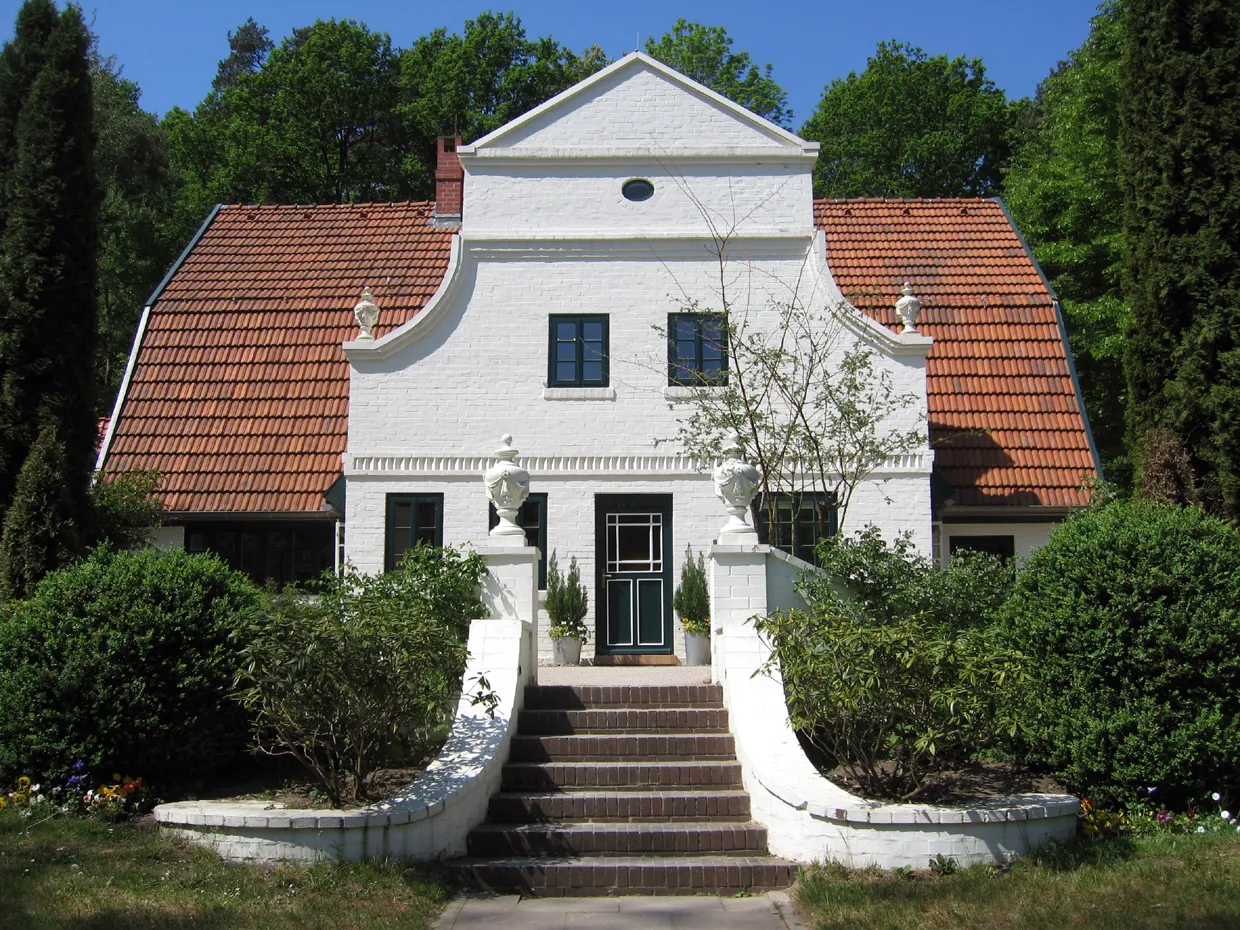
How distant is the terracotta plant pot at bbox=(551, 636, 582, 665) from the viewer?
49.1 ft

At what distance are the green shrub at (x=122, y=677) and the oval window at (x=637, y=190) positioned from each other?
8.57m

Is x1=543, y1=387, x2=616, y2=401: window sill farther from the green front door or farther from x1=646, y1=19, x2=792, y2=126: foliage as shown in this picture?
x1=646, y1=19, x2=792, y2=126: foliage

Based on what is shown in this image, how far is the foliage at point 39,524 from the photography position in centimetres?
1253

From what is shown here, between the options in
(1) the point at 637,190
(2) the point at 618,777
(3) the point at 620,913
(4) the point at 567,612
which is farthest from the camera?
(1) the point at 637,190

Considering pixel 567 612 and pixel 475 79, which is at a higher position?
pixel 475 79

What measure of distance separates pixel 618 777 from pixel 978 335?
38.5 ft

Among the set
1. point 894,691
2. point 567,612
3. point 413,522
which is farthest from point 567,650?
point 894,691

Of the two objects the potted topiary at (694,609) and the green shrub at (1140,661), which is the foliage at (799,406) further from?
the green shrub at (1140,661)

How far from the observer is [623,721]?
10.8 meters

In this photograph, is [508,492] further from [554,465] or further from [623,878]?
[623,878]

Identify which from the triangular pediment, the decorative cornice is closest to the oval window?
the triangular pediment

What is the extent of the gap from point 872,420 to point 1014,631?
5420 mm

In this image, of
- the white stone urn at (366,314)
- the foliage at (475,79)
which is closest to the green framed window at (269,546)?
the white stone urn at (366,314)

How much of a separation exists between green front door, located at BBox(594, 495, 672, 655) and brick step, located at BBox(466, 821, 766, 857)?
648 centimetres
